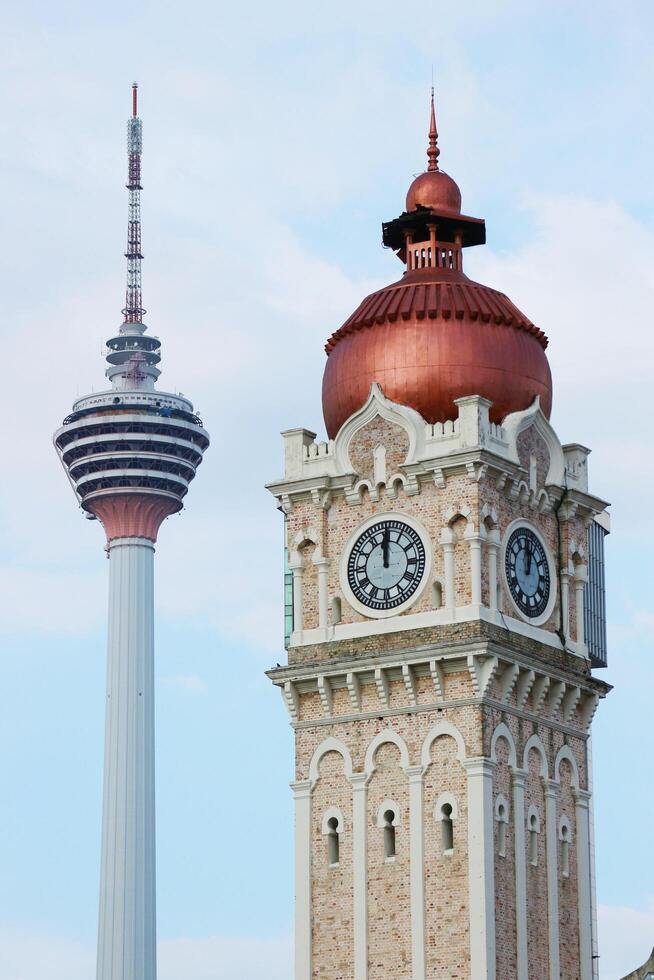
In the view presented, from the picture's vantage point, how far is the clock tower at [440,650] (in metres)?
62.5

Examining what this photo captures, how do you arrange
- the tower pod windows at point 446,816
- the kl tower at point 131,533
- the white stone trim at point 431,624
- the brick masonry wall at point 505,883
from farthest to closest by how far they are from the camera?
the kl tower at point 131,533
the white stone trim at point 431,624
the tower pod windows at point 446,816
the brick masonry wall at point 505,883

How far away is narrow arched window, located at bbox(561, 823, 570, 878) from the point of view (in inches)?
2586

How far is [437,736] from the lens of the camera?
63.3 m

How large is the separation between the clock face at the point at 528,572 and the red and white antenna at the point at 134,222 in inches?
4927

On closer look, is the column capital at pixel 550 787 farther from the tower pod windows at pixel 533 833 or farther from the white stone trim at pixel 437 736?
the white stone trim at pixel 437 736

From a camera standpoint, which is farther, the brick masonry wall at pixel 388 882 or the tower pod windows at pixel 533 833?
the tower pod windows at pixel 533 833

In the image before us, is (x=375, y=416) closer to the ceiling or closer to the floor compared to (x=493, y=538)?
closer to the ceiling

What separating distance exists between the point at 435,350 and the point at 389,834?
44.3ft

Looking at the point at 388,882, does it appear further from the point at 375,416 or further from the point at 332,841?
the point at 375,416

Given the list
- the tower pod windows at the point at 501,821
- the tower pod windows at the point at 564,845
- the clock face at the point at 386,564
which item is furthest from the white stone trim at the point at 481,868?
the clock face at the point at 386,564

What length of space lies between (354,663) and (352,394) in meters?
8.04

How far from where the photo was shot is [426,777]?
6309 cm

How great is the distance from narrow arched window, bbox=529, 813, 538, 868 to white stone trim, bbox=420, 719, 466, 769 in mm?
3450

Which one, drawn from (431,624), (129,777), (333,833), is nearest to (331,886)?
(333,833)
